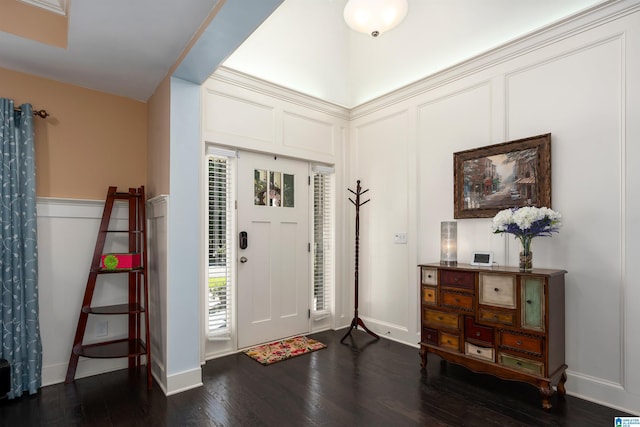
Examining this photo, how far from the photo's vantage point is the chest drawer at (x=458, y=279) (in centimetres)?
292

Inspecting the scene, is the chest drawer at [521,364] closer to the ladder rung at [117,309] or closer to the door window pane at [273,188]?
the door window pane at [273,188]

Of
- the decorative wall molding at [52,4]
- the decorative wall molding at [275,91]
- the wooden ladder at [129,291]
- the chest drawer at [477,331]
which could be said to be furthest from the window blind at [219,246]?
the chest drawer at [477,331]

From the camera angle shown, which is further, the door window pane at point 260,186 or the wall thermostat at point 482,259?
the door window pane at point 260,186

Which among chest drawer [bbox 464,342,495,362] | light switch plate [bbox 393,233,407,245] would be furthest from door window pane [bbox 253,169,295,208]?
chest drawer [bbox 464,342,495,362]

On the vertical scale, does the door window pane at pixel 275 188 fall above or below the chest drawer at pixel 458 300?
above

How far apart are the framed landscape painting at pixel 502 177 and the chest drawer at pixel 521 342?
1.05m

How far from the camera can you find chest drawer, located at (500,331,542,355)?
2.52 metres

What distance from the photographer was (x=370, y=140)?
4.38 metres

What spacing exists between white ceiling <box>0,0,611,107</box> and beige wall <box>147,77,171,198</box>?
4.8 inches

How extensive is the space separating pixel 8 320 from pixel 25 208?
2.75ft

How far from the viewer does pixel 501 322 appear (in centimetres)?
271

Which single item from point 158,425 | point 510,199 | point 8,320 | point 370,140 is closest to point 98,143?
point 8,320

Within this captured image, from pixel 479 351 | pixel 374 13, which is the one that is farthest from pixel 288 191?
pixel 479 351

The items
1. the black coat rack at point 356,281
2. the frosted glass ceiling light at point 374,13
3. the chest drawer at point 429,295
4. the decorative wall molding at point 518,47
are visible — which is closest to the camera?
the decorative wall molding at point 518,47
